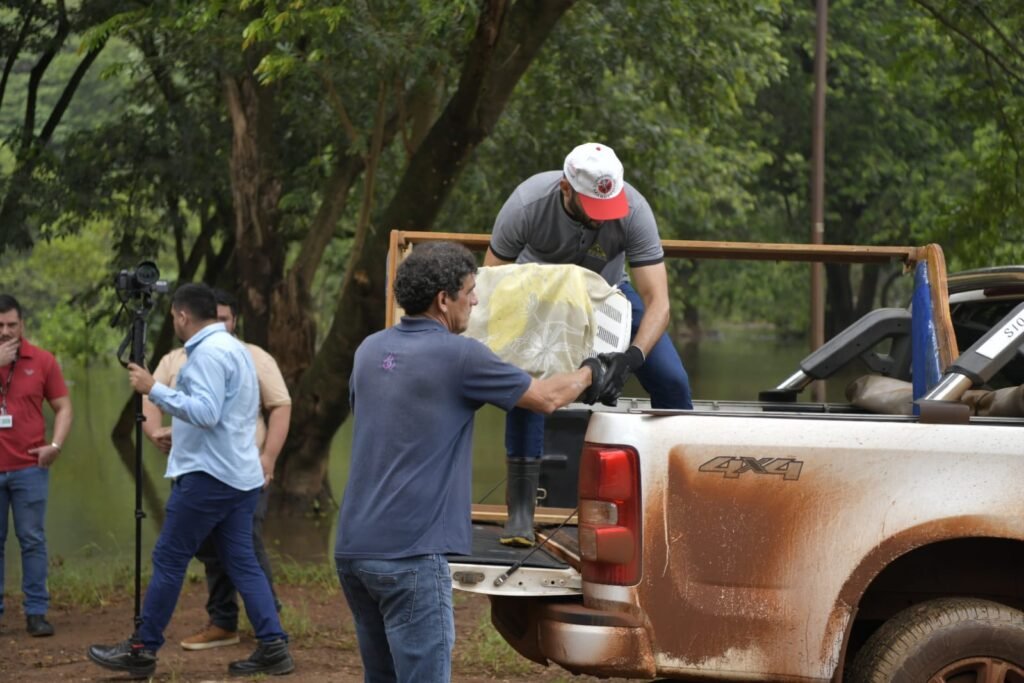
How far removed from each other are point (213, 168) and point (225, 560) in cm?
972

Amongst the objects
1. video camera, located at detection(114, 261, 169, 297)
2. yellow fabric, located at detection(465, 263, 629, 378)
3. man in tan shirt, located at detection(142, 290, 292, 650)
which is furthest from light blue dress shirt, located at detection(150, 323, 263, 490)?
yellow fabric, located at detection(465, 263, 629, 378)

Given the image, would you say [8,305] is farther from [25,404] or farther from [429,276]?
[429,276]

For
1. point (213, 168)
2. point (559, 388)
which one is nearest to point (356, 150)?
point (213, 168)

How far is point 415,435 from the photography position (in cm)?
425

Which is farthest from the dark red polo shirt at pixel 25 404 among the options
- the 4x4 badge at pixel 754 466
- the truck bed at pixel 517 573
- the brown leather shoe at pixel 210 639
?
the 4x4 badge at pixel 754 466

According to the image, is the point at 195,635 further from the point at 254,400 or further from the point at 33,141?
the point at 33,141

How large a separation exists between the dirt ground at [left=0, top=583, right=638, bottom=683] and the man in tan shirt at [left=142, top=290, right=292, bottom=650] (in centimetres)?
10

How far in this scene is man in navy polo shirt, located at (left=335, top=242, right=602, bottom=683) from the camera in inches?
167

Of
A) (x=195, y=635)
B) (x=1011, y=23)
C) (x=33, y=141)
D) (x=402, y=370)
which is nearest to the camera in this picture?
(x=402, y=370)

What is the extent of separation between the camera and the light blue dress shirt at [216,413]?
22.3ft

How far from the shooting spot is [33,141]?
1430cm

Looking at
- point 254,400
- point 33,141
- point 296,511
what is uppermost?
point 33,141

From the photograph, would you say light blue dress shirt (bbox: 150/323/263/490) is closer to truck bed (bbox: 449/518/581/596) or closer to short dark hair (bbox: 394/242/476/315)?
truck bed (bbox: 449/518/581/596)

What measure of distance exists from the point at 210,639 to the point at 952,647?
4372 millimetres
